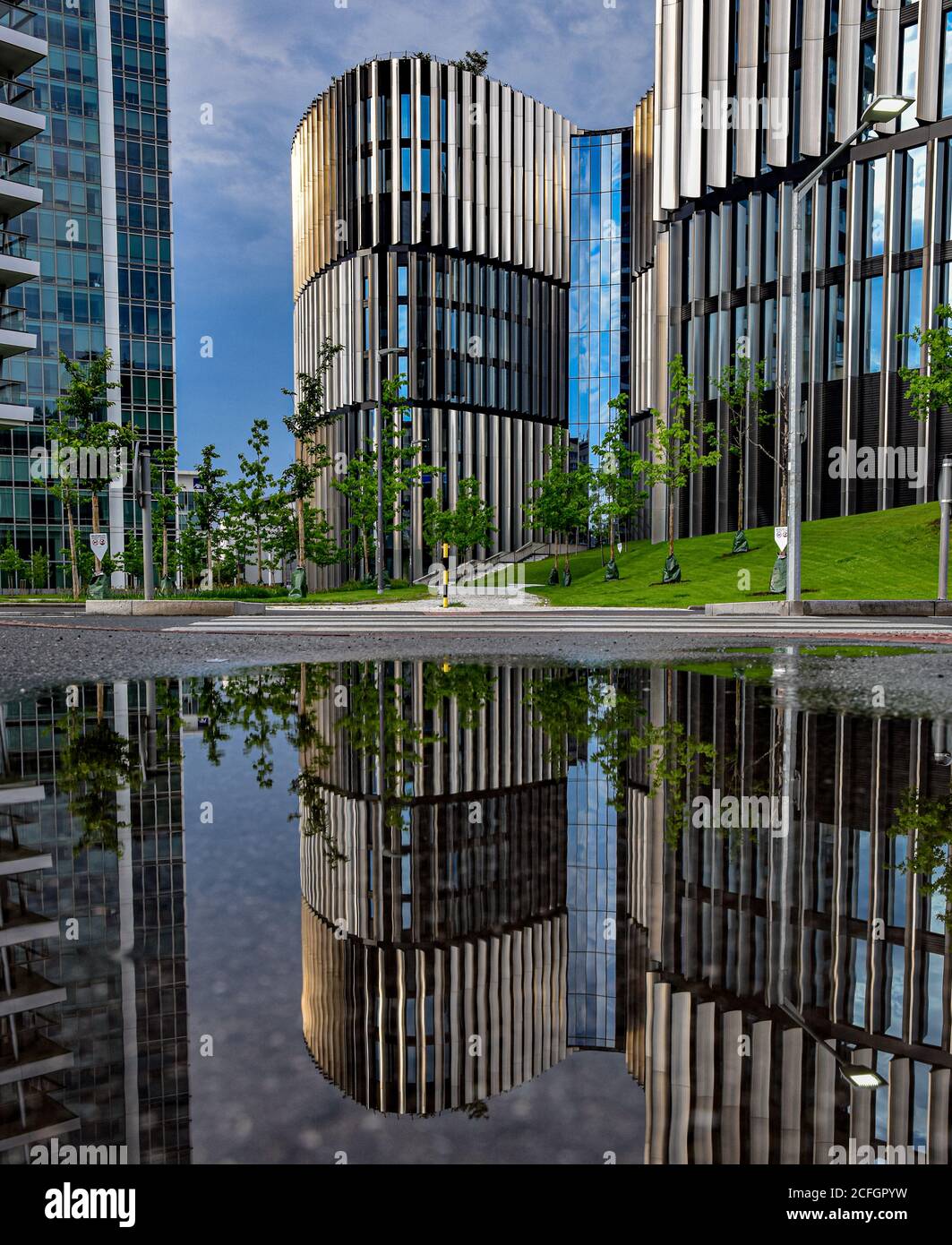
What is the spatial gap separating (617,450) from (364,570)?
3222cm

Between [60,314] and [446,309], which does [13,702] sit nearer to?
[446,309]

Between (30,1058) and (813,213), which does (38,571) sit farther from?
(30,1058)

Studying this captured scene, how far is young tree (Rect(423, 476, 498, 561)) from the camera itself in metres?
65.1

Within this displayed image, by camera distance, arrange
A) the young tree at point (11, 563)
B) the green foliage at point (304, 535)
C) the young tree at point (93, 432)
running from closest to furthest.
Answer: the young tree at point (93, 432), the green foliage at point (304, 535), the young tree at point (11, 563)

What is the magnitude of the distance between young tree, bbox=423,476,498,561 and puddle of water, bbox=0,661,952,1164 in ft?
195

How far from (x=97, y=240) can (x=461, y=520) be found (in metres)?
A: 43.1

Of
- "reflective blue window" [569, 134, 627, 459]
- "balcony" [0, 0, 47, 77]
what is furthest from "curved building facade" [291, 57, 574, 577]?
"balcony" [0, 0, 47, 77]


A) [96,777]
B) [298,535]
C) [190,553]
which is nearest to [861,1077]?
[96,777]

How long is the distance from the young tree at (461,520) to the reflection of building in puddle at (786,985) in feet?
199

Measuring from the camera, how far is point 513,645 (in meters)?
16.0

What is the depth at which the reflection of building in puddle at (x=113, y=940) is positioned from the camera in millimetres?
2014

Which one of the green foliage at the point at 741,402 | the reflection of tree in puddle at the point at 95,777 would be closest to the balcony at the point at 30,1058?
the reflection of tree in puddle at the point at 95,777

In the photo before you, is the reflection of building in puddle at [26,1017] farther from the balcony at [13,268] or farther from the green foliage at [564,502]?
the green foliage at [564,502]
